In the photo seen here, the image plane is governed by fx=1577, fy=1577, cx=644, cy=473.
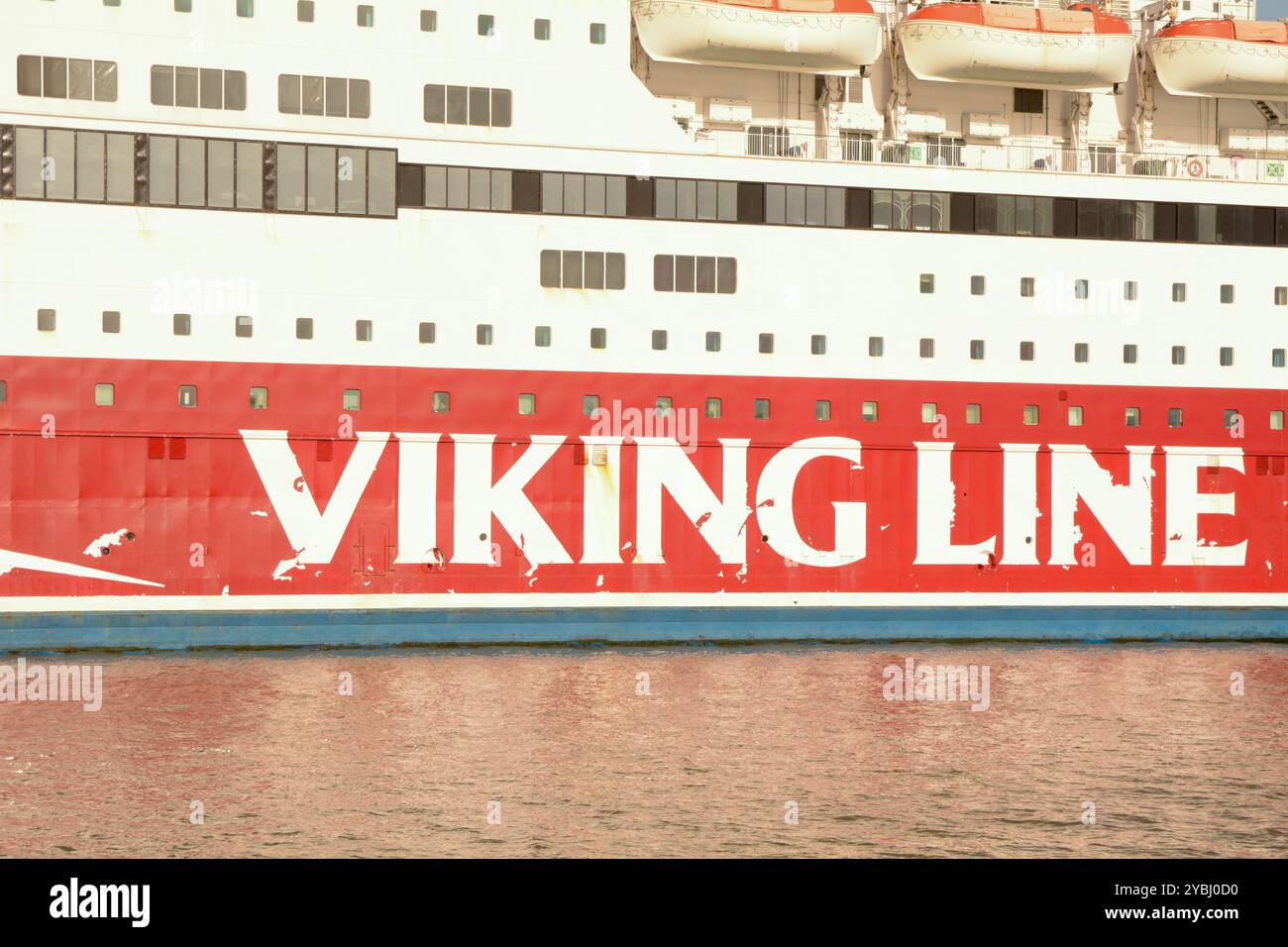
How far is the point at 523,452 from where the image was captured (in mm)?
27703

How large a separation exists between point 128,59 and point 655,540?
12140 mm

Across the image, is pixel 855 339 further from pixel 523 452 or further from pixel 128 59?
pixel 128 59

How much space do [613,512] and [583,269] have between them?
437 centimetres

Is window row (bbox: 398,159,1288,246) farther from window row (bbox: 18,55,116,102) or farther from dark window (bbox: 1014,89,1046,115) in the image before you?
window row (bbox: 18,55,116,102)

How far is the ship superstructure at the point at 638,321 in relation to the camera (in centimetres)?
2616

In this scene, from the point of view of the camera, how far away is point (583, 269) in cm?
2819

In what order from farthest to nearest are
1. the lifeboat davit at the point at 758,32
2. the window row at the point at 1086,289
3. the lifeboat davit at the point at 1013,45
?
the window row at the point at 1086,289, the lifeboat davit at the point at 1013,45, the lifeboat davit at the point at 758,32

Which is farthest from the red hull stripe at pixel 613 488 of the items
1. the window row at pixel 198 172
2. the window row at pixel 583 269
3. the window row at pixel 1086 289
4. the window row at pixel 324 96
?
the window row at pixel 324 96

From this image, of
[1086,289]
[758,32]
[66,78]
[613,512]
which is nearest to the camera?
[66,78]

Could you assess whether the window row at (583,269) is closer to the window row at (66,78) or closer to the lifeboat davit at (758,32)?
the lifeboat davit at (758,32)

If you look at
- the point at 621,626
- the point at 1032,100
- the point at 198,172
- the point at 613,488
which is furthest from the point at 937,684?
the point at 198,172

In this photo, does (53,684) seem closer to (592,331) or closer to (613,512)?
(613,512)

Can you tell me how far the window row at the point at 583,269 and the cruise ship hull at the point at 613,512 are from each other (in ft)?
5.50
